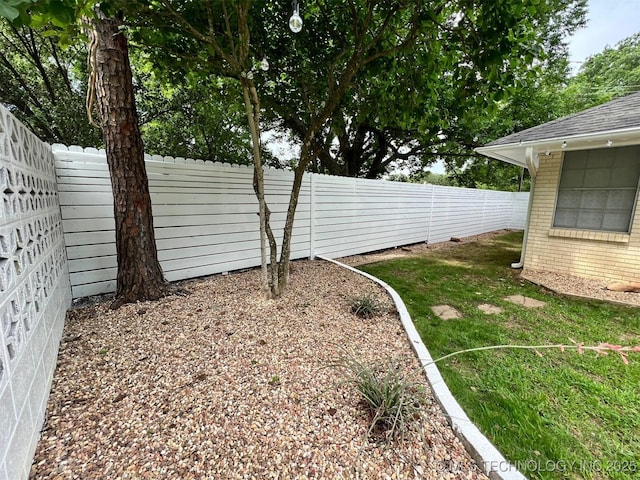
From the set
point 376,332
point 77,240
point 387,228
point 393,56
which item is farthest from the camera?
point 387,228

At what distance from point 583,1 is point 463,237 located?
7854 mm

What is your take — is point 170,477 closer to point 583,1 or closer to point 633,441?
point 633,441

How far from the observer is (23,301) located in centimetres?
139

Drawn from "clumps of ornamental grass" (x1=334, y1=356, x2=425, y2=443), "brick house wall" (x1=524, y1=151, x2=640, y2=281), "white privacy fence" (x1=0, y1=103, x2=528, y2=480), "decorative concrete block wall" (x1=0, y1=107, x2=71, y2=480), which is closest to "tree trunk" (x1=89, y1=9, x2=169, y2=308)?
"white privacy fence" (x1=0, y1=103, x2=528, y2=480)

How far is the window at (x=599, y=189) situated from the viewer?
169 inches

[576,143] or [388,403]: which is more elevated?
Answer: [576,143]

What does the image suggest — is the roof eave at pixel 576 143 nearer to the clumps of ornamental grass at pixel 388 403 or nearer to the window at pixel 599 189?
the window at pixel 599 189

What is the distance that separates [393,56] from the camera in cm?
353

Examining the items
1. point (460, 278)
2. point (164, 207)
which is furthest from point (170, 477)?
point (460, 278)

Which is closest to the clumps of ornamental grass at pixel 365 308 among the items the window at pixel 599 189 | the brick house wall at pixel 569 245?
the brick house wall at pixel 569 245

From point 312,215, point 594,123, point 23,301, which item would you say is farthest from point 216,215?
point 594,123

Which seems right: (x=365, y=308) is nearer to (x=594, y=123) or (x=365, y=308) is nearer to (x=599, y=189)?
(x=599, y=189)

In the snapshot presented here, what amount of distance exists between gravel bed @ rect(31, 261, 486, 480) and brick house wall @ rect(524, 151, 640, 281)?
4202 mm

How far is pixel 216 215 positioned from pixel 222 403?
3.05m
